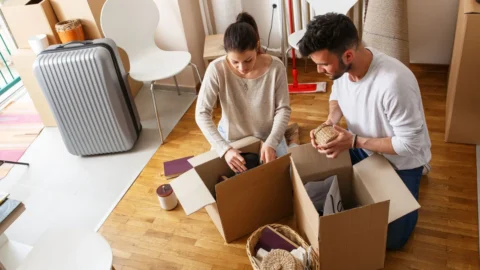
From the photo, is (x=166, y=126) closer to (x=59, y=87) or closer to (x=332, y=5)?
(x=59, y=87)

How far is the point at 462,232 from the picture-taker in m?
1.89

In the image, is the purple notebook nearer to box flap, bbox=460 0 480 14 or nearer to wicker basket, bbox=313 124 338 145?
wicker basket, bbox=313 124 338 145

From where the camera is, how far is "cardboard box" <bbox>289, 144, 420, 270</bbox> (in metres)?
1.53

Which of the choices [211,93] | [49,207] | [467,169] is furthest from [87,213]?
[467,169]

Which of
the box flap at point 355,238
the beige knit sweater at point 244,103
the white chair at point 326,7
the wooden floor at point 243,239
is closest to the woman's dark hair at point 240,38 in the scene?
the beige knit sweater at point 244,103

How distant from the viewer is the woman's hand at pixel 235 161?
1.87 m

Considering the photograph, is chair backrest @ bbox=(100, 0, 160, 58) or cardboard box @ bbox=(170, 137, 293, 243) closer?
cardboard box @ bbox=(170, 137, 293, 243)

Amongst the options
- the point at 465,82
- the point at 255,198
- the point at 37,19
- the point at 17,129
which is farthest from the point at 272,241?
the point at 17,129

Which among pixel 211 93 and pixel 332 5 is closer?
pixel 211 93

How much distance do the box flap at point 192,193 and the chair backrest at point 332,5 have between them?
1.53 metres

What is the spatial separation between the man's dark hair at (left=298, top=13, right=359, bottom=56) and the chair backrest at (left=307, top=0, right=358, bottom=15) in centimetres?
131

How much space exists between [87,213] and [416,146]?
168cm

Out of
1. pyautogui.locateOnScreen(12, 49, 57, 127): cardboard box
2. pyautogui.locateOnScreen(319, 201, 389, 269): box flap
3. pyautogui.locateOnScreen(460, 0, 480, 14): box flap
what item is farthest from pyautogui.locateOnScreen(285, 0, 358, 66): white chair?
pyautogui.locateOnScreen(12, 49, 57, 127): cardboard box

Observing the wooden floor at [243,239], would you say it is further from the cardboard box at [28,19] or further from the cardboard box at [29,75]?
the cardboard box at [28,19]
